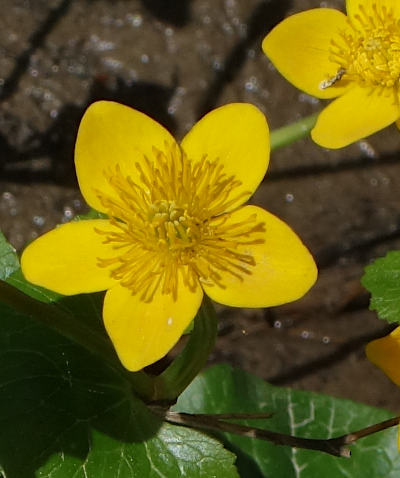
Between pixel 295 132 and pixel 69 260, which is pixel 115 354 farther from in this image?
pixel 295 132

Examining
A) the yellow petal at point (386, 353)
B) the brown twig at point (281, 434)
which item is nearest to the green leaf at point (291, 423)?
the brown twig at point (281, 434)

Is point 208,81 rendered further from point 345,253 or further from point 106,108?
point 106,108

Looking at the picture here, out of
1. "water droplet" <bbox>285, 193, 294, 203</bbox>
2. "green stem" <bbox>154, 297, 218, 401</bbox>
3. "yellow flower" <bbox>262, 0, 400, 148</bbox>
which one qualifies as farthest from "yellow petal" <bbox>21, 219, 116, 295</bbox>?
"water droplet" <bbox>285, 193, 294, 203</bbox>

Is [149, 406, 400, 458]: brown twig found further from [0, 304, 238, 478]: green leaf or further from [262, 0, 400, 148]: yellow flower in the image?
[262, 0, 400, 148]: yellow flower

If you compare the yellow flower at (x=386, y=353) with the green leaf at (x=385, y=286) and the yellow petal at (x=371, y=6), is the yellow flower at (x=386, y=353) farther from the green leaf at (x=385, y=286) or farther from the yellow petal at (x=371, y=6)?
the yellow petal at (x=371, y=6)

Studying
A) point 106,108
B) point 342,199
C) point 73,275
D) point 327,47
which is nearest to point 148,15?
point 342,199

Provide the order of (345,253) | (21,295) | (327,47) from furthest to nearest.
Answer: (345,253) < (327,47) < (21,295)

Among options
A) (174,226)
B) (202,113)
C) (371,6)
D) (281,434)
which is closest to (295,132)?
(371,6)
